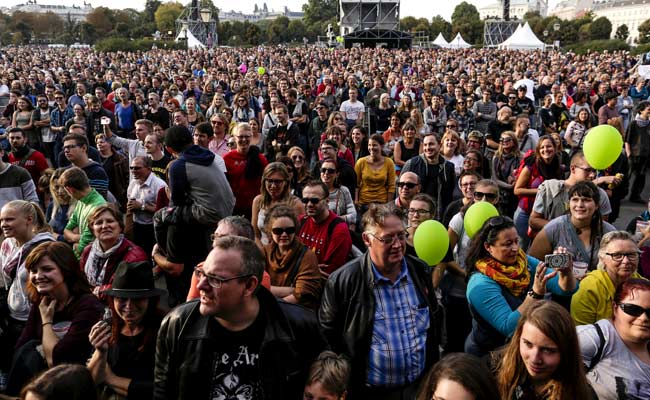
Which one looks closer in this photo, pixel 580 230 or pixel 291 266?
pixel 291 266

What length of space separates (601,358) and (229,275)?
69.3 inches

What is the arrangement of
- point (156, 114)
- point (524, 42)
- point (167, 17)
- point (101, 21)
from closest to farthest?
point (156, 114)
point (524, 42)
point (101, 21)
point (167, 17)

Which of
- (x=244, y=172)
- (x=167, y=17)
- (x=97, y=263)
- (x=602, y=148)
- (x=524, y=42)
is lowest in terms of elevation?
(x=97, y=263)

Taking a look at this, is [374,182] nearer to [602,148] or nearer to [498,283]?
[602,148]

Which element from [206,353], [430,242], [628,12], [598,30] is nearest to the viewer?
[206,353]

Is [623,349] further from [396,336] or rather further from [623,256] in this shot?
[396,336]

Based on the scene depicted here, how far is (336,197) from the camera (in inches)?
194

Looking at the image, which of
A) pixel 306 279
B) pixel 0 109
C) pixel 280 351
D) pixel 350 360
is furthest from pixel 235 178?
pixel 0 109

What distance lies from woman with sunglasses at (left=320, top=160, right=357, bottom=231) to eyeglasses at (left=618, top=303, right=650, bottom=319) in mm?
2643

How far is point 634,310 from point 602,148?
111 inches

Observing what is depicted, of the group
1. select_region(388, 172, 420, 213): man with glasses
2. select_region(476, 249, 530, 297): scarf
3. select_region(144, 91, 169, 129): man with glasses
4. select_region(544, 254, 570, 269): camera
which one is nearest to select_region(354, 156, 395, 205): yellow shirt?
select_region(388, 172, 420, 213): man with glasses

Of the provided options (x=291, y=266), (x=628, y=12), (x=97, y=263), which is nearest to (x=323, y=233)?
(x=291, y=266)

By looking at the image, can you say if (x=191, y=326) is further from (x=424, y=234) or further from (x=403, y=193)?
(x=403, y=193)

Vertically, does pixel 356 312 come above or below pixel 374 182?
below
